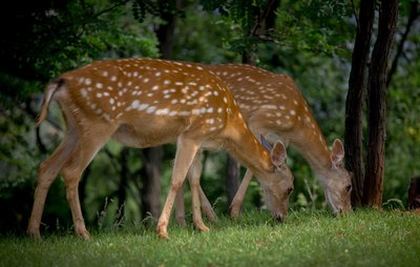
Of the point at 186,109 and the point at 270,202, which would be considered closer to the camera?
the point at 186,109

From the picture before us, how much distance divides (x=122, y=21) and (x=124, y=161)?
4440 millimetres

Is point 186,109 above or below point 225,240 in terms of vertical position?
above

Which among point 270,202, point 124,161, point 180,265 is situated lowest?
point 124,161

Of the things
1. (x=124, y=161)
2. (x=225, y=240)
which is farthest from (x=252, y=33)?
(x=124, y=161)

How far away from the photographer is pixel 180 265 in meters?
6.82

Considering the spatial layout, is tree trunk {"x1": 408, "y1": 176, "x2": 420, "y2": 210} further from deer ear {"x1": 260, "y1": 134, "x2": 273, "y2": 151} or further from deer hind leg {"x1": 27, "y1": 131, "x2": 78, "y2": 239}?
deer hind leg {"x1": 27, "y1": 131, "x2": 78, "y2": 239}

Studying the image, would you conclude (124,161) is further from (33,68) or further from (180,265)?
(180,265)

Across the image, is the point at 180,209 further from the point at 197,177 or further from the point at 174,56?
the point at 174,56

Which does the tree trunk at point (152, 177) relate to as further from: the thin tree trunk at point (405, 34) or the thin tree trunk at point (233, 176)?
the thin tree trunk at point (405, 34)

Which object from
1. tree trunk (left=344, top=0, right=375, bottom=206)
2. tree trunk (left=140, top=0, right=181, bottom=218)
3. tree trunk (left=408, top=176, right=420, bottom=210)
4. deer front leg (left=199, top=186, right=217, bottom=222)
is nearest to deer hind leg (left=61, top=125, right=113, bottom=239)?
deer front leg (left=199, top=186, right=217, bottom=222)

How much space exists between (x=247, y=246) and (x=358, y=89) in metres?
3.79

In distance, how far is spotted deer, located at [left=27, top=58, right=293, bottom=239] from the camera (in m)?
8.59

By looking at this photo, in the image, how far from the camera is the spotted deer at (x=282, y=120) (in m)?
10.5

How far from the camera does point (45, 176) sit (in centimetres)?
897
